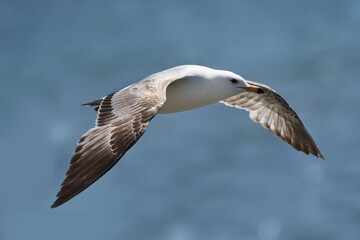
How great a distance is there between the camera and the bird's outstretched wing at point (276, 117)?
12422mm

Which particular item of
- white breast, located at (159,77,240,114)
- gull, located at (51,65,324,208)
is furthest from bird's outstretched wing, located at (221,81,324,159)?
white breast, located at (159,77,240,114)

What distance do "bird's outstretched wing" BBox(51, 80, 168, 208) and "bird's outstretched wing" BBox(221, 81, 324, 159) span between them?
13.0ft

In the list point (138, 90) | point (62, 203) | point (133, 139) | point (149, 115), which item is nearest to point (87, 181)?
point (62, 203)

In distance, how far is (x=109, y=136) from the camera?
801 centimetres

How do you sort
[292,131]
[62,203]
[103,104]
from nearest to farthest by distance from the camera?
[62,203], [103,104], [292,131]

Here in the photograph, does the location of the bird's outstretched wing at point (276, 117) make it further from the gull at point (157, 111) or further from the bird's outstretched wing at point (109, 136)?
the bird's outstretched wing at point (109, 136)

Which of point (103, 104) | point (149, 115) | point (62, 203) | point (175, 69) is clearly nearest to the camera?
point (62, 203)

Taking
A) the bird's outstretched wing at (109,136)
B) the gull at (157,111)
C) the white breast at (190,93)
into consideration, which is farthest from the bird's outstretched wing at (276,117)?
the bird's outstretched wing at (109,136)

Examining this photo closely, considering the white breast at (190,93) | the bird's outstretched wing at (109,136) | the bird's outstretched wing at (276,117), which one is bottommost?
the bird's outstretched wing at (109,136)

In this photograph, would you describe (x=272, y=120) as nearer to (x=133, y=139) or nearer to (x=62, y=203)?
(x=133, y=139)

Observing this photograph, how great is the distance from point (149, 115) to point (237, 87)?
2.90 metres

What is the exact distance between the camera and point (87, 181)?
24.0 ft

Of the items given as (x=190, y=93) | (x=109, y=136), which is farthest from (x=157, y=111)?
(x=190, y=93)

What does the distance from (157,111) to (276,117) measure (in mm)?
4992
